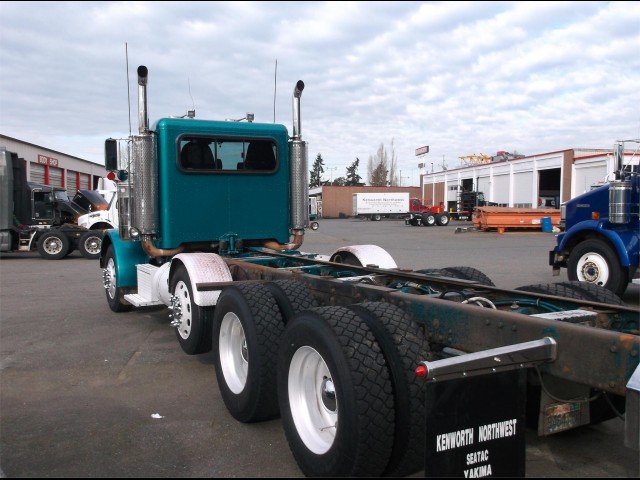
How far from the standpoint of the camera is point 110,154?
7379 mm

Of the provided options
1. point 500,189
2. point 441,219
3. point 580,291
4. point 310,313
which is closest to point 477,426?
point 310,313

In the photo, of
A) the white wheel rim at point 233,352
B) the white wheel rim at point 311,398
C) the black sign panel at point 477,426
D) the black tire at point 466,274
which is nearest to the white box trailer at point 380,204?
the black tire at point 466,274

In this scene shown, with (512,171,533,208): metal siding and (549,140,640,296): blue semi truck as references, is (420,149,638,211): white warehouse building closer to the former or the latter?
(512,171,533,208): metal siding

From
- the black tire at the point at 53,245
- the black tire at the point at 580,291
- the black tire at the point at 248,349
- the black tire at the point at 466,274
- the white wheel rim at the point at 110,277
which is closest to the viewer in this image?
the black tire at the point at 248,349

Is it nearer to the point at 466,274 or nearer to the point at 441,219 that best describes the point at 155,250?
the point at 466,274

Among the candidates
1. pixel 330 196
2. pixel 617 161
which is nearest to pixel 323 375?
pixel 617 161

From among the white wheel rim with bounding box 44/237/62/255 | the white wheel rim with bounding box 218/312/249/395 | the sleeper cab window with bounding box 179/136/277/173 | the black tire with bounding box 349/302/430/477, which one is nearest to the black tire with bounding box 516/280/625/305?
the black tire with bounding box 349/302/430/477

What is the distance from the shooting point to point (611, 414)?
3.66 m

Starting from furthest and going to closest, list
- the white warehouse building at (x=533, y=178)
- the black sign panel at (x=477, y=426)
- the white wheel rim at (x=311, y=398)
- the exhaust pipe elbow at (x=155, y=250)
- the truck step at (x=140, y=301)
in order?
the white warehouse building at (x=533, y=178)
the exhaust pipe elbow at (x=155, y=250)
the truck step at (x=140, y=301)
the white wheel rim at (x=311, y=398)
the black sign panel at (x=477, y=426)

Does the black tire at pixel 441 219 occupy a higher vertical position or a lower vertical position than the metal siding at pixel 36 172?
lower

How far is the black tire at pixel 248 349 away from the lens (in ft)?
13.3

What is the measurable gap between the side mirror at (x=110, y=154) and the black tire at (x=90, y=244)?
12.0 metres

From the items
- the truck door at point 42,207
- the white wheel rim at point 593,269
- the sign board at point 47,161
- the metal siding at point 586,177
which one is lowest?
the white wheel rim at point 593,269

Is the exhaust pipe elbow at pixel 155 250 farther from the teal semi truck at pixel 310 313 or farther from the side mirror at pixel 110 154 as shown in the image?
the side mirror at pixel 110 154
